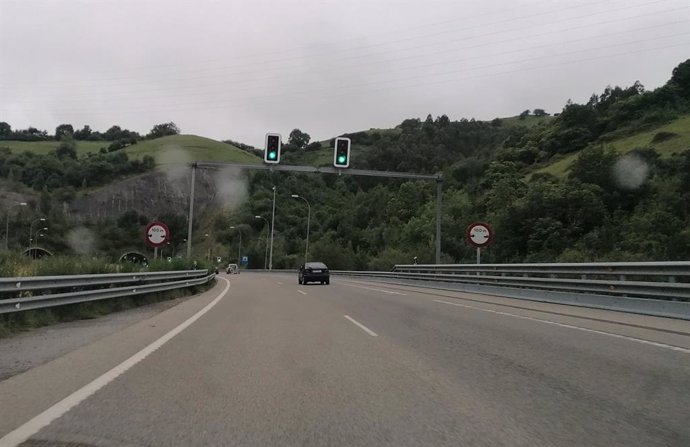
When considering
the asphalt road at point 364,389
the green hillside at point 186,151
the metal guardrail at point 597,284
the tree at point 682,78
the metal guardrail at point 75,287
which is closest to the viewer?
the asphalt road at point 364,389

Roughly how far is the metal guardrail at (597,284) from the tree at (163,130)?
142695 millimetres

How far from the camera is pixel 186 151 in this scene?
410 ft

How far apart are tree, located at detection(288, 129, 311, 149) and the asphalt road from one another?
5748 inches

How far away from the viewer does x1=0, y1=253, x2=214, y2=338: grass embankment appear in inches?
433

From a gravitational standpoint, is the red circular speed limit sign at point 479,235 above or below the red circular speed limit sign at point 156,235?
above

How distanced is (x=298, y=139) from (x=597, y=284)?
497ft

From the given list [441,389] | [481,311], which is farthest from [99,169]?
[441,389]

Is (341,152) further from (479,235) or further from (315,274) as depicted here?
(315,274)

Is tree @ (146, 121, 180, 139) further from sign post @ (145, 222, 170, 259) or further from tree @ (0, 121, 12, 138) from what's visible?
sign post @ (145, 222, 170, 259)

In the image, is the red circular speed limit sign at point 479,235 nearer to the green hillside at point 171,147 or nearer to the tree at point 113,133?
the green hillside at point 171,147

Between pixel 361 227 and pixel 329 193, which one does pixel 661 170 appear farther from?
pixel 329 193

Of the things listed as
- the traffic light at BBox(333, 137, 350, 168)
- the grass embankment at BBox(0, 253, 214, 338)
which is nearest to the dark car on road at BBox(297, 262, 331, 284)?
the traffic light at BBox(333, 137, 350, 168)

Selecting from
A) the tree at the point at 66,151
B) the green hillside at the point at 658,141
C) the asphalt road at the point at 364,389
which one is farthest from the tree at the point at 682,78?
the tree at the point at 66,151

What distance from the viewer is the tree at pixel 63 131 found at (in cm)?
15766
